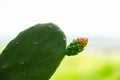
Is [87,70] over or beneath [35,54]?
beneath

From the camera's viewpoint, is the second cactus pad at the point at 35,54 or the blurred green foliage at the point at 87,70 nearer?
the second cactus pad at the point at 35,54

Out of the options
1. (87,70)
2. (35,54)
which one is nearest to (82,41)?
(35,54)

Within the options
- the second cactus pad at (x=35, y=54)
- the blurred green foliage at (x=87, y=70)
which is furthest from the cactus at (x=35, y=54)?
the blurred green foliage at (x=87, y=70)

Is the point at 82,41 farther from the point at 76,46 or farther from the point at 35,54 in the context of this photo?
the point at 35,54

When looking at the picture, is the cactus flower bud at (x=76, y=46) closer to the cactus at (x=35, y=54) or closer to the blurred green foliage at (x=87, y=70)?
the cactus at (x=35, y=54)

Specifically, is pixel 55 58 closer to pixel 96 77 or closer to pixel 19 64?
pixel 19 64

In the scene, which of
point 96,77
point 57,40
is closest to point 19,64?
point 57,40

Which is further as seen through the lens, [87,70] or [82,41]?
[87,70]

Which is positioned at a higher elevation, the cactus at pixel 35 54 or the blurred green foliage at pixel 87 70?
the cactus at pixel 35 54
